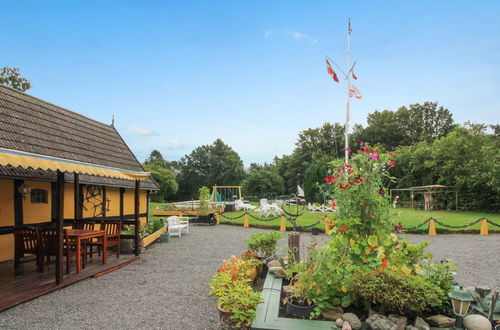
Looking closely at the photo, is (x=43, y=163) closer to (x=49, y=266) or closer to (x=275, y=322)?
(x=49, y=266)

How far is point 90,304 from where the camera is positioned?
4.74m

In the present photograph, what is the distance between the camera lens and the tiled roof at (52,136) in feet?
21.5

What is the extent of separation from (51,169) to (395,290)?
5.63 m

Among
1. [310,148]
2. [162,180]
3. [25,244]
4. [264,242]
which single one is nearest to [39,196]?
[25,244]

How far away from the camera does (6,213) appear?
6.99m

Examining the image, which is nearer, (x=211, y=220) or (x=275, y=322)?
(x=275, y=322)

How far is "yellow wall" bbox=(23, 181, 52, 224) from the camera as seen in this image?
24.6ft

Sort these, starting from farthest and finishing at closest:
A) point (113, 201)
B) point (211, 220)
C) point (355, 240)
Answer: point (211, 220) → point (113, 201) → point (355, 240)

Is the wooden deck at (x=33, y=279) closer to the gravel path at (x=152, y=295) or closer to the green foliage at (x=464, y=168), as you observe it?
the gravel path at (x=152, y=295)

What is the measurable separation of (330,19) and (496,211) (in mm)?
20950

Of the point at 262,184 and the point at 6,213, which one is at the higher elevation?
the point at 6,213

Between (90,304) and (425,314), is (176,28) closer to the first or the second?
(90,304)

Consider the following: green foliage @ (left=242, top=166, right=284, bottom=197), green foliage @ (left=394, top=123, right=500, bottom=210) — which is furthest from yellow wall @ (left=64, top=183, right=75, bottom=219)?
green foliage @ (left=242, top=166, right=284, bottom=197)

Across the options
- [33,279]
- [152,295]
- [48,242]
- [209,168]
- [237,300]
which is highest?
[209,168]
